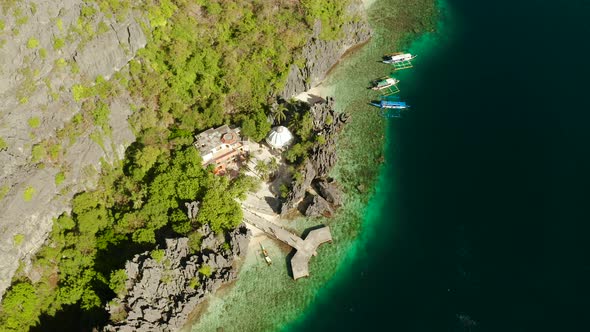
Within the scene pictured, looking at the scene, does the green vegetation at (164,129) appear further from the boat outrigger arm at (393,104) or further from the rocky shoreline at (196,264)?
the boat outrigger arm at (393,104)

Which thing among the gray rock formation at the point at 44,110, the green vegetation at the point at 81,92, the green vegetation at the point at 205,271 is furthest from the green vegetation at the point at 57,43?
the green vegetation at the point at 205,271

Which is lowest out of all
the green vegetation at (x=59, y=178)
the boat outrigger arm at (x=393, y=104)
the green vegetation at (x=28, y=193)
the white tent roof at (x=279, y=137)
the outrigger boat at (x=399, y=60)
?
the boat outrigger arm at (x=393, y=104)

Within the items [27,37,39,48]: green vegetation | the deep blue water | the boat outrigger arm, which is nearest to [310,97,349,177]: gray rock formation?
the boat outrigger arm

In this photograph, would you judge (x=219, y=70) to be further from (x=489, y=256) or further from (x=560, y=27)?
(x=560, y=27)

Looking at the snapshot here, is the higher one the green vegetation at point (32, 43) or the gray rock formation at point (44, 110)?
the green vegetation at point (32, 43)

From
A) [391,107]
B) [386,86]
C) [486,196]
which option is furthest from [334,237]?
[386,86]

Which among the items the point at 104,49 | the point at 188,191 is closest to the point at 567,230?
the point at 188,191
